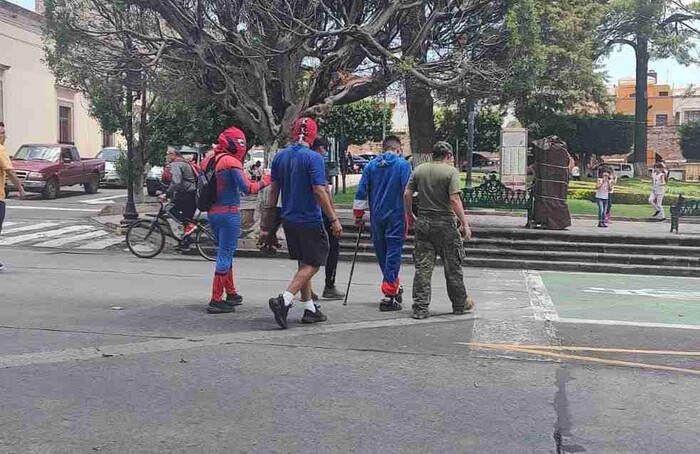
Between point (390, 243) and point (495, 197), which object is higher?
point (495, 197)

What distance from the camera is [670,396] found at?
16.7ft

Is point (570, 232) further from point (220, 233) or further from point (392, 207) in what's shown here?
point (220, 233)

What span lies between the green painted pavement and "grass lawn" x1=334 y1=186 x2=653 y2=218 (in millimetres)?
10023

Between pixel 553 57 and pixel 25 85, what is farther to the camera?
pixel 25 85

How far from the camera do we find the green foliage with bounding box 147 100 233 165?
23.1m

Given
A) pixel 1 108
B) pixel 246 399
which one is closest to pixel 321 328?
pixel 246 399

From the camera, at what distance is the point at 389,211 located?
26.1 ft

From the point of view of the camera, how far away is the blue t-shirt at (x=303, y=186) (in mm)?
6895

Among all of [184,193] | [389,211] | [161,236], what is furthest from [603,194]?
[389,211]

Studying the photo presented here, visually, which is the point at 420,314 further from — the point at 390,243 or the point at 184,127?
the point at 184,127

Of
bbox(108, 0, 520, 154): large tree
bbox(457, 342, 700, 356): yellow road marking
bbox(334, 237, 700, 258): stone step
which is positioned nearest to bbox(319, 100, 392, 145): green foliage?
bbox(108, 0, 520, 154): large tree

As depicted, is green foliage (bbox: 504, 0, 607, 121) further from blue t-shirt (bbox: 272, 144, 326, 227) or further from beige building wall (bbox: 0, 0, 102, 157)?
beige building wall (bbox: 0, 0, 102, 157)

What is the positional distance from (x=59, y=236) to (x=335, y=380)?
38.5ft

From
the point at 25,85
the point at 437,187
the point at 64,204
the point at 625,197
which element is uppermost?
the point at 25,85
